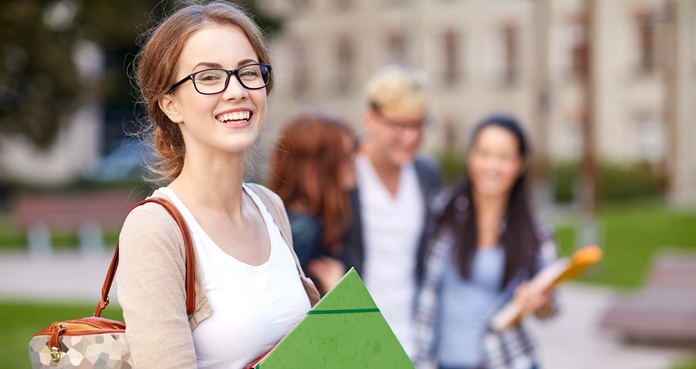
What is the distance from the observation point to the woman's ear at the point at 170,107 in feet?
6.50

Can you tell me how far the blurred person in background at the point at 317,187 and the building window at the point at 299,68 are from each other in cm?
3999

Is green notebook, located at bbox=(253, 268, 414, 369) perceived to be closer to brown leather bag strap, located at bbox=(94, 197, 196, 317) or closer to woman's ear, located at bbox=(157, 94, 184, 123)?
brown leather bag strap, located at bbox=(94, 197, 196, 317)

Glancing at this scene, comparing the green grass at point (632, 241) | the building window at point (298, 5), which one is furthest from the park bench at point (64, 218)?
the building window at point (298, 5)

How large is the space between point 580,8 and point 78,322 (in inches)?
1350

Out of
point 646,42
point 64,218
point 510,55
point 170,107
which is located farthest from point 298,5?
point 170,107

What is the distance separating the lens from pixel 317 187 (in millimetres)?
4184

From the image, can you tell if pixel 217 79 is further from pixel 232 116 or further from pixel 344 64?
Result: pixel 344 64

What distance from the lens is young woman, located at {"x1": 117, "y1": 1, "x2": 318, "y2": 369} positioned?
70.1 inches

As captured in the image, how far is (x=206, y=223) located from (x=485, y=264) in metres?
2.31

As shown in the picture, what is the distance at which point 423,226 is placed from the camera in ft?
14.4

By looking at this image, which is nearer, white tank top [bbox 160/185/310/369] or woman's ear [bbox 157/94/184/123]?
white tank top [bbox 160/185/310/369]

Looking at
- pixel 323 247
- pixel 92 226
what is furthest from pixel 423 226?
pixel 92 226

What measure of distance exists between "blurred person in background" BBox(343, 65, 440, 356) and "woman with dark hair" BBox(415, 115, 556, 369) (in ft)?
0.52

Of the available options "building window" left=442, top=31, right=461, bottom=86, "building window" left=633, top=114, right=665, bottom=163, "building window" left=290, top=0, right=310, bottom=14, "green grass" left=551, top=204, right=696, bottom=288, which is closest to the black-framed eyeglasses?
"green grass" left=551, top=204, right=696, bottom=288
